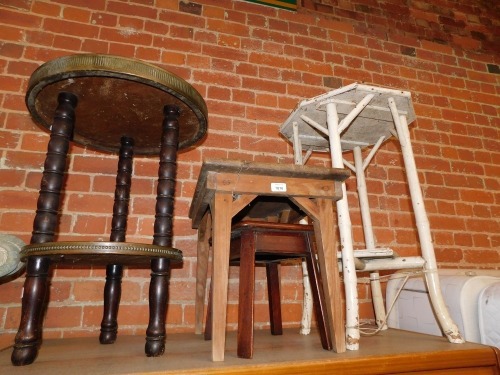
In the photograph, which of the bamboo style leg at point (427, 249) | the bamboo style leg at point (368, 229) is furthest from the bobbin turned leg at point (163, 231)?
the bamboo style leg at point (368, 229)

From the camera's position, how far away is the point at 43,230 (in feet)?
3.81

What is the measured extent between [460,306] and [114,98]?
5.61 ft

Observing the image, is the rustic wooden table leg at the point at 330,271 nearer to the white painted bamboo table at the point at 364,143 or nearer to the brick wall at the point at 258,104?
the white painted bamboo table at the point at 364,143

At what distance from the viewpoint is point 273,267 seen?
171 centimetres

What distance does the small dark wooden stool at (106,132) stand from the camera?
109 cm

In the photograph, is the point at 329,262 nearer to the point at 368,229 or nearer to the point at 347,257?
the point at 347,257

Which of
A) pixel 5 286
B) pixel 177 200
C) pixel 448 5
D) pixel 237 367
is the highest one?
pixel 448 5

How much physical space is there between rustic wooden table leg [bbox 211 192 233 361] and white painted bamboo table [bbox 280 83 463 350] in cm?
46

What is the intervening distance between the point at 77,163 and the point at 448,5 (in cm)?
330

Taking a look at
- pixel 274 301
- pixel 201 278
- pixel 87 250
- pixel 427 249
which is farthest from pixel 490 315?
pixel 87 250

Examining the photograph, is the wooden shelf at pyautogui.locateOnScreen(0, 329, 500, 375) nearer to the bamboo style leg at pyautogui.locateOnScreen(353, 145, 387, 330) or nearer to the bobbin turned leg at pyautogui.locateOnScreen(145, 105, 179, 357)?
the bobbin turned leg at pyautogui.locateOnScreen(145, 105, 179, 357)

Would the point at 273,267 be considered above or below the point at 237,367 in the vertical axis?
above

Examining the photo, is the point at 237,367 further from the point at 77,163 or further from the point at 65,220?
the point at 77,163

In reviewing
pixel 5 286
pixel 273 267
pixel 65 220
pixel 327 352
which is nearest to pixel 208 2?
pixel 65 220
